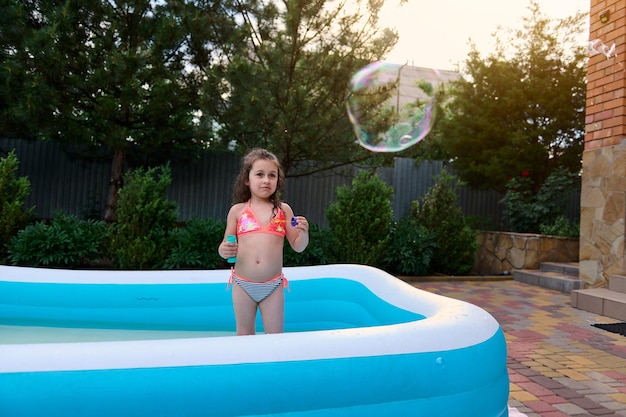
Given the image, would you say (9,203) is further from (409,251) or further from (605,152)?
(605,152)

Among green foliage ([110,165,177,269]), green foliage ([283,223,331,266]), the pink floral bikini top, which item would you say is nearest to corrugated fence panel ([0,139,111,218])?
green foliage ([110,165,177,269])

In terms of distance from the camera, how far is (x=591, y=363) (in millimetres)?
4043

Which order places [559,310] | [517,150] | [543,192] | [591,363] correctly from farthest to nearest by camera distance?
[517,150] → [543,192] → [559,310] → [591,363]

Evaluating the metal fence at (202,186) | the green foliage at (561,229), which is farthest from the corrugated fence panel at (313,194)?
the green foliage at (561,229)

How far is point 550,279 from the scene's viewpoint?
8.19m

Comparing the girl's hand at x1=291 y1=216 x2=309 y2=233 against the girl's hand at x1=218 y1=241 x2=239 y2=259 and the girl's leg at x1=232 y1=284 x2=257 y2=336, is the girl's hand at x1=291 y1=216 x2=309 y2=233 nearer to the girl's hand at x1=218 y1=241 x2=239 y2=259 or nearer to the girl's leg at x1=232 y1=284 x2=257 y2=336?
the girl's hand at x1=218 y1=241 x2=239 y2=259

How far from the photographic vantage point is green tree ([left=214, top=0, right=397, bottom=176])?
819 cm

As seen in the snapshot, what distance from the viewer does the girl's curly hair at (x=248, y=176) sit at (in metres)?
2.96

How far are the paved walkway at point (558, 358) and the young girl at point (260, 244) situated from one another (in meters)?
1.60

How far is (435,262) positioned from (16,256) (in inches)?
265

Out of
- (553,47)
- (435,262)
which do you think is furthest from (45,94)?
(553,47)

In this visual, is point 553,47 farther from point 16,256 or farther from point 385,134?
point 16,256

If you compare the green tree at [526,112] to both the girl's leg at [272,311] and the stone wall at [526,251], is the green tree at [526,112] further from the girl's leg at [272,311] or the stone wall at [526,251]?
the girl's leg at [272,311]

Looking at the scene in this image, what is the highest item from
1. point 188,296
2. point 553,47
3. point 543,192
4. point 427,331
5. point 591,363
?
point 553,47
